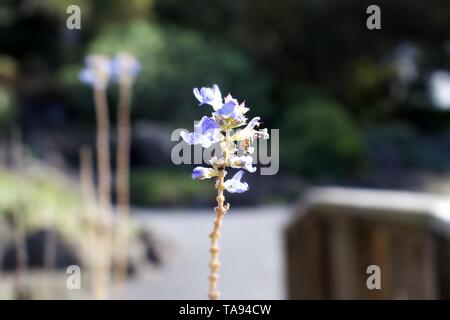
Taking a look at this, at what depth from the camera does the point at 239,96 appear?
32.1 ft

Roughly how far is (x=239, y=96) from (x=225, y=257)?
153 inches

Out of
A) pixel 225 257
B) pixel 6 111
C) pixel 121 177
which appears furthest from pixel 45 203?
pixel 6 111

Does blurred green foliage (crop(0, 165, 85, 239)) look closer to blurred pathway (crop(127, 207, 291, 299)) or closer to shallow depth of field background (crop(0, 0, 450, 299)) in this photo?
shallow depth of field background (crop(0, 0, 450, 299))

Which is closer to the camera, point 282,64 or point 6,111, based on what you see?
point 6,111

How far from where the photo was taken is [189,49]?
14.1 metres

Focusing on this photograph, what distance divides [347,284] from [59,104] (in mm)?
15239

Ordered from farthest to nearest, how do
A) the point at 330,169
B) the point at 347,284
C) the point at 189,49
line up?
the point at 189,49 < the point at 330,169 < the point at 347,284

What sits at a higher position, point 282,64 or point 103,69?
point 282,64

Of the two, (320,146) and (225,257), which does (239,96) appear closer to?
(320,146)

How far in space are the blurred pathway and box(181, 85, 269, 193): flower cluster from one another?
10.2 feet

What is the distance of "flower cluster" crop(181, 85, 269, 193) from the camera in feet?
1.46
